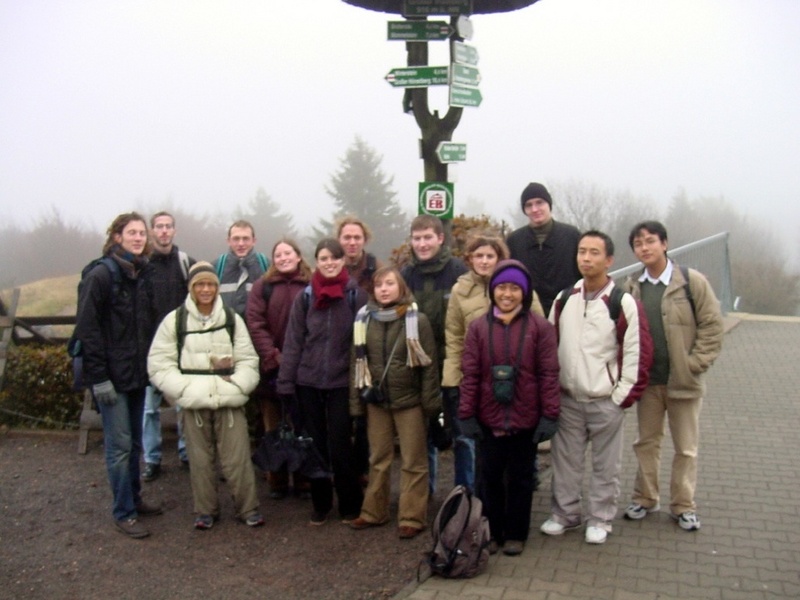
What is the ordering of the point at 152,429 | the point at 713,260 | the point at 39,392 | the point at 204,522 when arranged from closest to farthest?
1. the point at 204,522
2. the point at 152,429
3. the point at 39,392
4. the point at 713,260

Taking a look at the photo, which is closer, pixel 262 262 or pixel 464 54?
pixel 262 262

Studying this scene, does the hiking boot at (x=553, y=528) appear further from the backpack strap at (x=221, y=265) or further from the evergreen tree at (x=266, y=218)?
the evergreen tree at (x=266, y=218)

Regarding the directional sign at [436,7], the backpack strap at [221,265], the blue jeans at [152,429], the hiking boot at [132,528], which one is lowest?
the hiking boot at [132,528]

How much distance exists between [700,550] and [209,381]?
118 inches

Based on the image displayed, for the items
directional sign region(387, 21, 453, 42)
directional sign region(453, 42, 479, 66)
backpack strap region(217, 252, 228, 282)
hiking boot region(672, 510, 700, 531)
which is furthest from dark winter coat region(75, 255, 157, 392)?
hiking boot region(672, 510, 700, 531)

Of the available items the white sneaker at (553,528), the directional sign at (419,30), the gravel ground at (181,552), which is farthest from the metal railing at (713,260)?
the white sneaker at (553,528)

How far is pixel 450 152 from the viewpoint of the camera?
22.1ft

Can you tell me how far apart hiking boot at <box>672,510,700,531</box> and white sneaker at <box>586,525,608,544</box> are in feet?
1.63

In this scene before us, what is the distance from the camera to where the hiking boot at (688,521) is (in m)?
4.88

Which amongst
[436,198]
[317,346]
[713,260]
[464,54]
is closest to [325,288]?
[317,346]

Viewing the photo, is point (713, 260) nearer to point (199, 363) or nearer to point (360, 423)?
point (360, 423)

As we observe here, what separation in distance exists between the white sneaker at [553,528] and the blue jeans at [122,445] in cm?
252

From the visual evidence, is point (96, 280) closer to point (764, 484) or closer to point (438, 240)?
point (438, 240)

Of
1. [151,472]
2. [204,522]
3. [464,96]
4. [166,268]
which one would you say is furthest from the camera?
[464,96]
